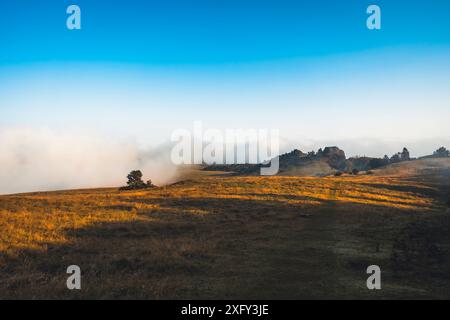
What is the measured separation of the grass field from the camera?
1302 cm

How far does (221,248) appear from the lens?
1925 cm

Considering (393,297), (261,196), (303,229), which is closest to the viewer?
(393,297)

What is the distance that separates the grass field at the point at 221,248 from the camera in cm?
1302

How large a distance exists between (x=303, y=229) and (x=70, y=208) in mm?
20865

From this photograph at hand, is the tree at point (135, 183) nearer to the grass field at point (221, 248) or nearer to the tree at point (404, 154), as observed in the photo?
the grass field at point (221, 248)

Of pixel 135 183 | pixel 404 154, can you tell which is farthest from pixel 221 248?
pixel 404 154

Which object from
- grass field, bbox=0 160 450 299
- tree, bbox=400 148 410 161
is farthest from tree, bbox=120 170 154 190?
tree, bbox=400 148 410 161

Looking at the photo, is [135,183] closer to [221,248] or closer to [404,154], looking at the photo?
[221,248]

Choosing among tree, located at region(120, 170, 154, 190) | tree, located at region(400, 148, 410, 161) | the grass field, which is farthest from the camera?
tree, located at region(400, 148, 410, 161)

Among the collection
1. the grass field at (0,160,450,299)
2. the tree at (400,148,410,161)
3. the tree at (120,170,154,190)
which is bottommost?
the grass field at (0,160,450,299)

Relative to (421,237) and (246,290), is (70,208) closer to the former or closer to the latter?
(246,290)

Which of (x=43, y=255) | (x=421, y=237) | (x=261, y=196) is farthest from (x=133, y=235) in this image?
(x=261, y=196)

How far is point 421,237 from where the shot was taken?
2273 centimetres

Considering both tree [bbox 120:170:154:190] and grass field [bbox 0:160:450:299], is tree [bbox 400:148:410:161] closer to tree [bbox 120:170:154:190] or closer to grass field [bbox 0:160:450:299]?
tree [bbox 120:170:154:190]
